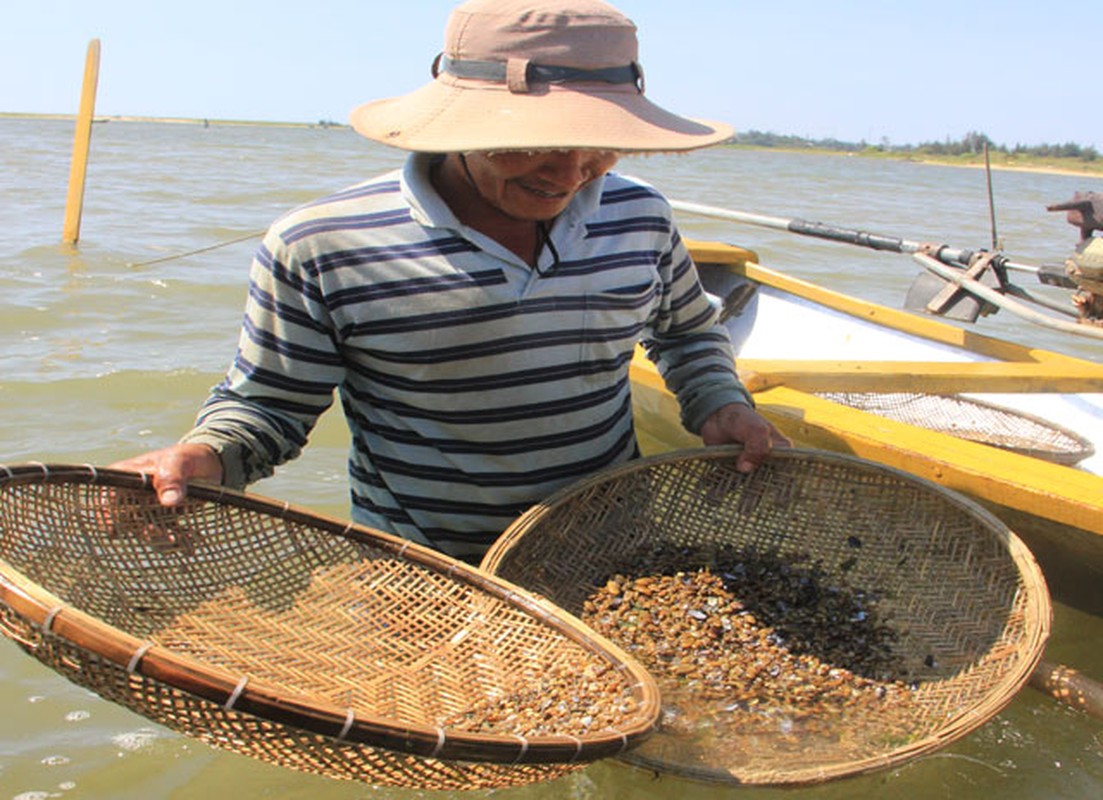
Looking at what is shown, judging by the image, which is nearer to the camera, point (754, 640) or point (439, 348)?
point (439, 348)

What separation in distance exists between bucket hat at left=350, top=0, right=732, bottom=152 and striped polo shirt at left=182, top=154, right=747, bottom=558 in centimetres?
15

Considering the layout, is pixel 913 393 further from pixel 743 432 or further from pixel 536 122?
pixel 536 122

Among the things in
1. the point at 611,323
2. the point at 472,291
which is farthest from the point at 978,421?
the point at 472,291

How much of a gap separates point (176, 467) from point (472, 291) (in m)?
0.50

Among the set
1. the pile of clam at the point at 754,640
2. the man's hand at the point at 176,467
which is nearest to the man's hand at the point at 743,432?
the pile of clam at the point at 754,640

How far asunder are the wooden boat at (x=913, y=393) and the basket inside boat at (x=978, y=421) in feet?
0.07

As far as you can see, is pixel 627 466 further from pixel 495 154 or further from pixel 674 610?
pixel 495 154

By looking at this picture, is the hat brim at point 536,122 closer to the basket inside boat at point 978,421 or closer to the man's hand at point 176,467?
the man's hand at point 176,467

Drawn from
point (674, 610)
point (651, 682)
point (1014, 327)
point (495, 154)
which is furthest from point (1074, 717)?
point (1014, 327)

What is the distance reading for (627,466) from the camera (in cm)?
205

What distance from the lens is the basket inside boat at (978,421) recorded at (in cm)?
384

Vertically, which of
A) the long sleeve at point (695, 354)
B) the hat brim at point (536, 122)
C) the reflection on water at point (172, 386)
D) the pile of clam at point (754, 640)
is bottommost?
the reflection on water at point (172, 386)

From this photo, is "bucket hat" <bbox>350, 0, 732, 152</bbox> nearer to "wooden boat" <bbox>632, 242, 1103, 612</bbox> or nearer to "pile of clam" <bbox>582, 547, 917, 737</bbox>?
"pile of clam" <bbox>582, 547, 917, 737</bbox>

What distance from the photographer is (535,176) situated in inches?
64.8
